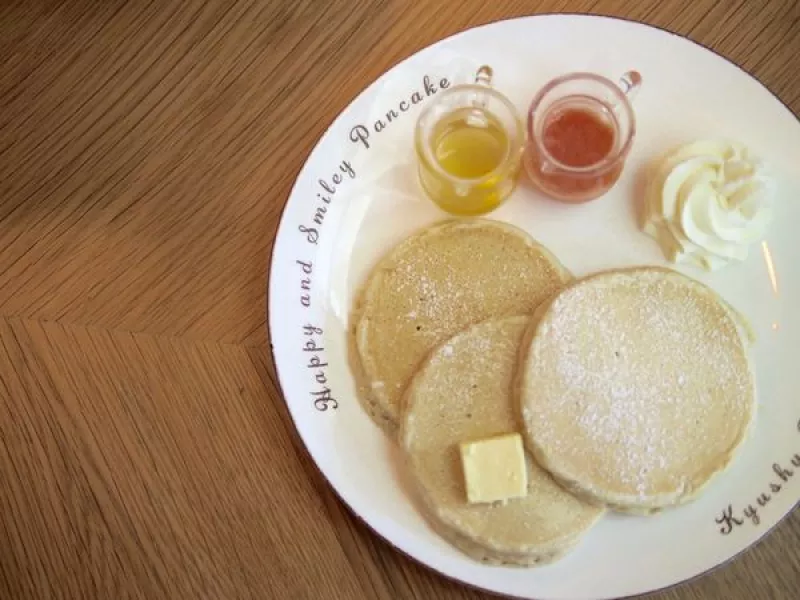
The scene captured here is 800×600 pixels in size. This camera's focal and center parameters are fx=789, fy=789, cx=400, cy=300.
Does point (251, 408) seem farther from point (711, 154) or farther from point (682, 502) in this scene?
A: point (711, 154)

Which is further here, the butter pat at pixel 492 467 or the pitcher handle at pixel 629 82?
the pitcher handle at pixel 629 82

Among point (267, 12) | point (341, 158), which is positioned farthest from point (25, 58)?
point (341, 158)

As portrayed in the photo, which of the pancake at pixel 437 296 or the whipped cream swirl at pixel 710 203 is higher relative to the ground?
the whipped cream swirl at pixel 710 203

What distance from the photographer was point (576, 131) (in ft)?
4.54

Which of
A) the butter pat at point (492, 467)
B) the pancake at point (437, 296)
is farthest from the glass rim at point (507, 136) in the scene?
the butter pat at point (492, 467)

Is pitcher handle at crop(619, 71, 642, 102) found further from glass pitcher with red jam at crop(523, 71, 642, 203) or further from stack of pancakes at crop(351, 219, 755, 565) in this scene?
stack of pancakes at crop(351, 219, 755, 565)

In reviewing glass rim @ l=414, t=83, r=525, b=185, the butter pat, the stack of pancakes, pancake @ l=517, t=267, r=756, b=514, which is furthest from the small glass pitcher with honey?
the butter pat

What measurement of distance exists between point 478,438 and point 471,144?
0.52 meters

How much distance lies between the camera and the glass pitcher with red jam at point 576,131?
4.45 ft

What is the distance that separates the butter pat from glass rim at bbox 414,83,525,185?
0.45m


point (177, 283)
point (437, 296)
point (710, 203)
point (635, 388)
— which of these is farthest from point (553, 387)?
point (177, 283)

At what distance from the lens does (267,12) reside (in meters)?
1.50

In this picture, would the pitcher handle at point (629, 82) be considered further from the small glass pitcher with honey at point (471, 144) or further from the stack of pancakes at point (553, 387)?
the stack of pancakes at point (553, 387)

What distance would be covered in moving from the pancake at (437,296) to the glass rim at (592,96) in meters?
0.14
